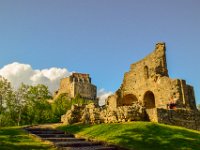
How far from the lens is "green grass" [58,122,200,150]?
13.1 meters

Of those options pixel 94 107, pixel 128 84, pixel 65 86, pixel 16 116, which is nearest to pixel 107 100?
pixel 128 84

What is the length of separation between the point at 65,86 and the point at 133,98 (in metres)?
69.4

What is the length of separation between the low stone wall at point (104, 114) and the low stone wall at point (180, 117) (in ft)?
5.21

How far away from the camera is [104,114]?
22.8 meters

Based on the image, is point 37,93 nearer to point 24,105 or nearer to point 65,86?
point 24,105

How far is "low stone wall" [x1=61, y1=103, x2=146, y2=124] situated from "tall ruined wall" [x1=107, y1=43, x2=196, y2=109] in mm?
7015

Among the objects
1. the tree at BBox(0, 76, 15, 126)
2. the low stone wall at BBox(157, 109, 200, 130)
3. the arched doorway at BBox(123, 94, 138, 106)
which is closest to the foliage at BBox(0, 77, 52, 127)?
the tree at BBox(0, 76, 15, 126)

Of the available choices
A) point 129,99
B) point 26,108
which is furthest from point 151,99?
point 26,108

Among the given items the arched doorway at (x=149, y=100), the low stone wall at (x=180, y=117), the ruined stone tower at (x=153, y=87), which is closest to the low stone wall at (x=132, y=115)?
the low stone wall at (x=180, y=117)

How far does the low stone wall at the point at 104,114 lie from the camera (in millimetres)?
21533

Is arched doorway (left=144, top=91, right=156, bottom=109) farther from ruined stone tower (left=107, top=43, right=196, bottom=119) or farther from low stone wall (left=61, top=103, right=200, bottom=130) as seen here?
low stone wall (left=61, top=103, right=200, bottom=130)

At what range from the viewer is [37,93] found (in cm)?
5328

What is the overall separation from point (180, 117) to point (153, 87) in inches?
354

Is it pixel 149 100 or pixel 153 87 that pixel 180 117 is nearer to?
pixel 153 87
